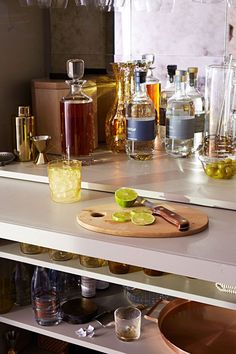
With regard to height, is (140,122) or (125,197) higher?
(140,122)

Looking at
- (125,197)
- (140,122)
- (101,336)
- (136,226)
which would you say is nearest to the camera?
(136,226)

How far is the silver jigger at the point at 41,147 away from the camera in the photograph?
1.75 metres

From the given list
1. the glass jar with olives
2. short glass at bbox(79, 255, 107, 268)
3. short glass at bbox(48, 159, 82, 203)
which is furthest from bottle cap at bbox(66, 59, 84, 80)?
short glass at bbox(79, 255, 107, 268)

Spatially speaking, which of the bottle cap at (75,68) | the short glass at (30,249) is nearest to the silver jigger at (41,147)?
the bottle cap at (75,68)

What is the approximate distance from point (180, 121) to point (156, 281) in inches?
21.0

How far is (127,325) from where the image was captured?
1.50 m

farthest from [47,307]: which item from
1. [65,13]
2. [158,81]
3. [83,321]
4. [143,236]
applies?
[65,13]

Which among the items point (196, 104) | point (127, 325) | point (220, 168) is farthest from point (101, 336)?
point (196, 104)

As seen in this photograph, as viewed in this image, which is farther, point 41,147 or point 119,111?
point 119,111

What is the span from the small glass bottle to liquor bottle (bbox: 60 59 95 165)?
37 cm

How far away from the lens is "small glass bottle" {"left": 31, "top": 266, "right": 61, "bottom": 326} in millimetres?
1581

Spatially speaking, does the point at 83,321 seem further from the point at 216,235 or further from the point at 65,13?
the point at 65,13

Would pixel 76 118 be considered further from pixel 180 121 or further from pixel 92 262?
pixel 92 262

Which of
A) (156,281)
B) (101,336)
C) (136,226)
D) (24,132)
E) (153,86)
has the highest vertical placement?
(153,86)
